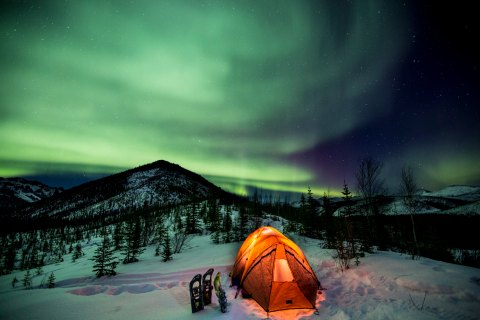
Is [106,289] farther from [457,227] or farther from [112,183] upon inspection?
[112,183]

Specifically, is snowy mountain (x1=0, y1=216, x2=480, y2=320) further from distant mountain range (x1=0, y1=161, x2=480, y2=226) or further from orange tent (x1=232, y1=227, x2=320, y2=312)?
distant mountain range (x1=0, y1=161, x2=480, y2=226)

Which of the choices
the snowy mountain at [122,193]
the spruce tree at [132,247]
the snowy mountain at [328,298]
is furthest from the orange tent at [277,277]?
the snowy mountain at [122,193]

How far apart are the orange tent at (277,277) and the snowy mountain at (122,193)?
12682 centimetres

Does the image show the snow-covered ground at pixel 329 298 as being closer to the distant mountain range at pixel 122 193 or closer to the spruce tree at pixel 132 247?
the spruce tree at pixel 132 247

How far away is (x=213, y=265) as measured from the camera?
1325 centimetres

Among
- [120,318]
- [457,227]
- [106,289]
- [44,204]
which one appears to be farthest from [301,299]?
[44,204]

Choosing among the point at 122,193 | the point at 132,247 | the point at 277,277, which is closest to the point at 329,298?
the point at 277,277

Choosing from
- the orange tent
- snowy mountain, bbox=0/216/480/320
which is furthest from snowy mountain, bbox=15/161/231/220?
the orange tent

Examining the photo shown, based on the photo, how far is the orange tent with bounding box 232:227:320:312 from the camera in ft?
24.5

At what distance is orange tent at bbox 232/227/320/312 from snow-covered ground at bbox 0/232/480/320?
0.32 m

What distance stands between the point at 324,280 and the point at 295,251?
2.63 meters

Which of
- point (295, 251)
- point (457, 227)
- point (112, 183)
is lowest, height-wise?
point (457, 227)

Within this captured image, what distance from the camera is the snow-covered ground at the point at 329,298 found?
6.41 meters

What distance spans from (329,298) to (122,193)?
164337 millimetres
